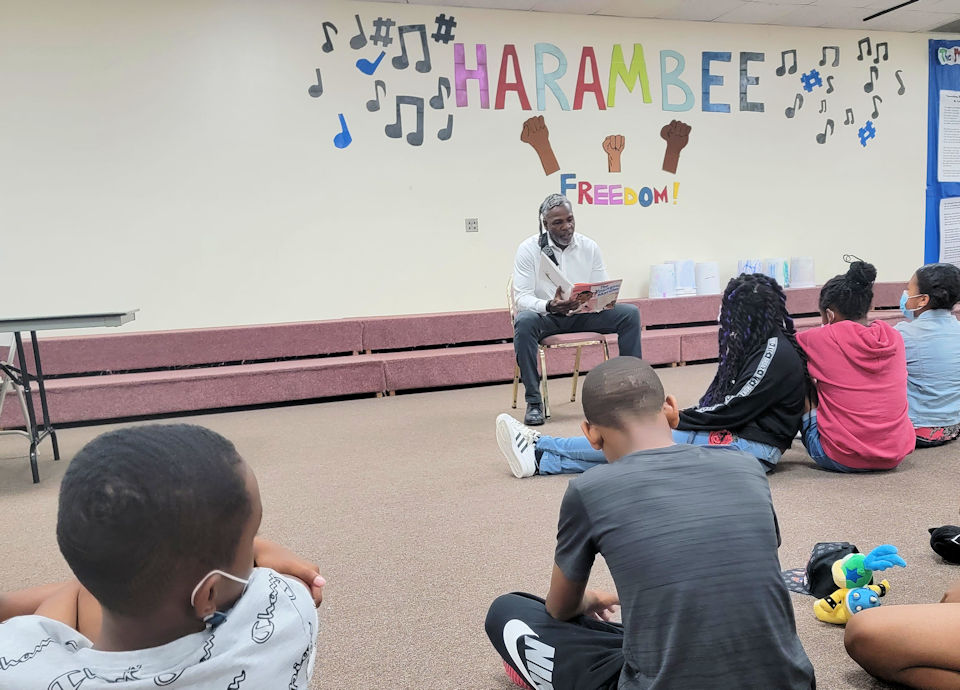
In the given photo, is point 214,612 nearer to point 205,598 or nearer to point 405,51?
point 205,598

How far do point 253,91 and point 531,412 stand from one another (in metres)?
3.18

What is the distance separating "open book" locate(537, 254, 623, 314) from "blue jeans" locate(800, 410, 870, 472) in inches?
50.2

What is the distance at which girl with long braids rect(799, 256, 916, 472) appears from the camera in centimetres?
254

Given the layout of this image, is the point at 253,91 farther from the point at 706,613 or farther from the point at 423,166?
the point at 706,613

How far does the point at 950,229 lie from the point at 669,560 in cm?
764

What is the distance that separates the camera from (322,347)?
517 cm

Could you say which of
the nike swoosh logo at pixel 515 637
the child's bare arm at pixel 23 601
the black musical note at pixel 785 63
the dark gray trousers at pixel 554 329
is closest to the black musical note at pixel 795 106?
the black musical note at pixel 785 63

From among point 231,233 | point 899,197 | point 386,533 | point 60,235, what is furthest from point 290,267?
point 899,197

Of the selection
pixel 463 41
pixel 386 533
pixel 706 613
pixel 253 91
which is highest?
pixel 463 41

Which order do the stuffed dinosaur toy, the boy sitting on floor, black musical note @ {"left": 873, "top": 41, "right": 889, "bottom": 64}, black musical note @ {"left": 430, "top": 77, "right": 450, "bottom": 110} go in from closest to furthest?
the boy sitting on floor → the stuffed dinosaur toy → black musical note @ {"left": 430, "top": 77, "right": 450, "bottom": 110} → black musical note @ {"left": 873, "top": 41, "right": 889, "bottom": 64}

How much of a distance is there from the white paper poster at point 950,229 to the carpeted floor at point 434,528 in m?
5.10

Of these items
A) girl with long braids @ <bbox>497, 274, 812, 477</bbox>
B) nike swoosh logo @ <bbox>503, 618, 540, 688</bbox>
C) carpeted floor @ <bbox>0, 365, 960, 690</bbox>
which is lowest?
carpeted floor @ <bbox>0, 365, 960, 690</bbox>

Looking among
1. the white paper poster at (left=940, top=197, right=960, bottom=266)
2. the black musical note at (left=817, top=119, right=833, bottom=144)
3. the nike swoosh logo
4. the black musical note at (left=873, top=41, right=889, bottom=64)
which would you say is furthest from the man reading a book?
the white paper poster at (left=940, top=197, right=960, bottom=266)

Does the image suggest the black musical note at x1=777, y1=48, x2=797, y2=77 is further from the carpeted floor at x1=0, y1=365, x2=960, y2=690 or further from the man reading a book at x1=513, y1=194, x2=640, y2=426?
the carpeted floor at x1=0, y1=365, x2=960, y2=690
